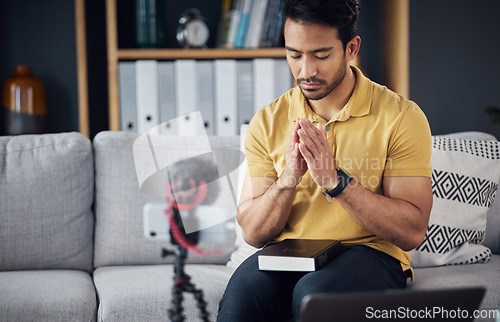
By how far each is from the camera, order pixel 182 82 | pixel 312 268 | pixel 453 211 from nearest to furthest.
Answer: pixel 312 268 → pixel 453 211 → pixel 182 82

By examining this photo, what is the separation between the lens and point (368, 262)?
126 cm

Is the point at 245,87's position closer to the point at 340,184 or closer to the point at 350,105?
the point at 350,105

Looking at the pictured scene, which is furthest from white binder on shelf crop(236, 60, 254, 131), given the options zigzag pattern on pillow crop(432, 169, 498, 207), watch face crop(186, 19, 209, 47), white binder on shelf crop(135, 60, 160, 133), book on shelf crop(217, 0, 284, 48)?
zigzag pattern on pillow crop(432, 169, 498, 207)

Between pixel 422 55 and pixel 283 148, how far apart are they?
61.6 inches

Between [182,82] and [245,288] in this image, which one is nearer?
[245,288]

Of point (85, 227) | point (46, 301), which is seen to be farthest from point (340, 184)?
point (85, 227)

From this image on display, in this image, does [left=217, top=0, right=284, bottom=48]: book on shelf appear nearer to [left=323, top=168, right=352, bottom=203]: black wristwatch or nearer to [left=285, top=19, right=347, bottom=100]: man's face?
[left=285, top=19, right=347, bottom=100]: man's face

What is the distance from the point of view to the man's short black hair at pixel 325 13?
135 cm

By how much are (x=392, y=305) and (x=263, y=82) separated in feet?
5.23

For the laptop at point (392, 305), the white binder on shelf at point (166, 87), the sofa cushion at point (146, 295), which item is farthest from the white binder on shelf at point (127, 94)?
the laptop at point (392, 305)

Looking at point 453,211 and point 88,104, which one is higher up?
point 88,104

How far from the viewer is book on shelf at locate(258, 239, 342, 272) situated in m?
1.22

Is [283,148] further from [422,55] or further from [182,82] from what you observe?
[422,55]

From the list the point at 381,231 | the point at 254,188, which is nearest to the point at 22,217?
the point at 254,188
